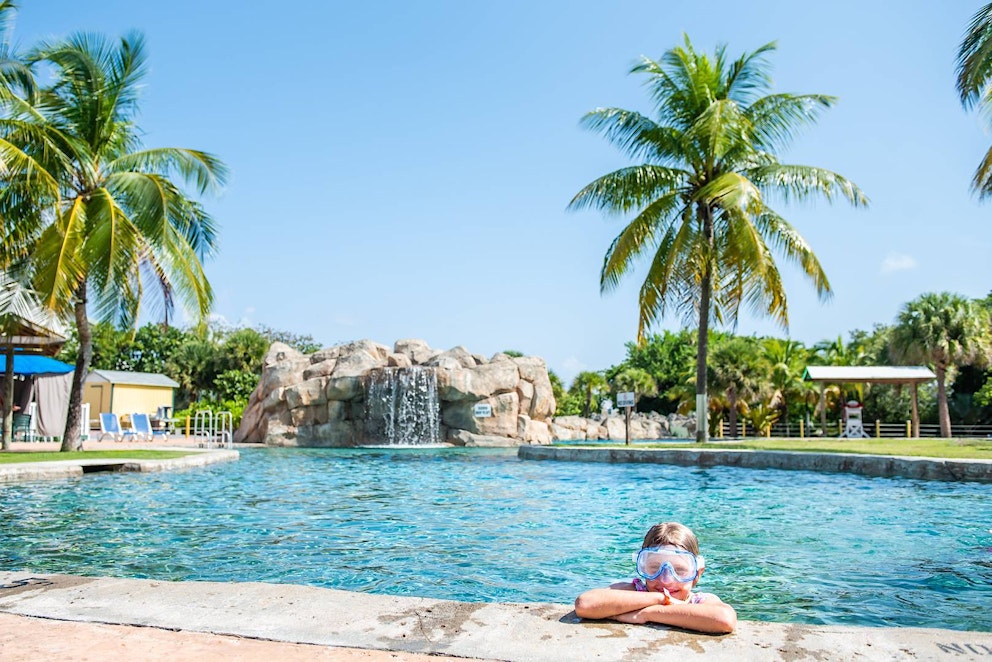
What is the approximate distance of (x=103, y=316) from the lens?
1611 centimetres

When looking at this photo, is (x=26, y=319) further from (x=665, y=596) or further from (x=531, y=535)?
(x=665, y=596)

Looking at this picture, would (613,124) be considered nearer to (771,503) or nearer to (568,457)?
(568,457)

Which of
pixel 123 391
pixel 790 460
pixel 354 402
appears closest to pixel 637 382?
pixel 354 402

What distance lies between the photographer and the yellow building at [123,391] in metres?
39.3

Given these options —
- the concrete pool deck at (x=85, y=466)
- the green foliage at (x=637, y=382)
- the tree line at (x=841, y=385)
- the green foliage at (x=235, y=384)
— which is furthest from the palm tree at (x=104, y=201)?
the green foliage at (x=637, y=382)

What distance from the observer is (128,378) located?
132ft

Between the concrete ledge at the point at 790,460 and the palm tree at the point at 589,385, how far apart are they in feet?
102

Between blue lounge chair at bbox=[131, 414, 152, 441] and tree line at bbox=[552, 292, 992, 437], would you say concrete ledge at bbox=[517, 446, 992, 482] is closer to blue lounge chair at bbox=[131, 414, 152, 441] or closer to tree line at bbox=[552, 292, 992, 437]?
tree line at bbox=[552, 292, 992, 437]

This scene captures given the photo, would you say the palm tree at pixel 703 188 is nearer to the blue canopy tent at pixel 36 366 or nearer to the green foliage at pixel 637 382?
the blue canopy tent at pixel 36 366

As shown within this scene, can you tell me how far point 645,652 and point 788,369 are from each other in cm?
3613

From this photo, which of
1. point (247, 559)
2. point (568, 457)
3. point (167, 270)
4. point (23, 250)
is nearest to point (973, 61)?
point (568, 457)

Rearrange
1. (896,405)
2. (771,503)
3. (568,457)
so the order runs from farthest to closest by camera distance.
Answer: (896,405)
(568,457)
(771,503)

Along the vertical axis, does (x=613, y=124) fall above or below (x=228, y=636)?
above

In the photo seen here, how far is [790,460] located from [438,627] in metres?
12.3
